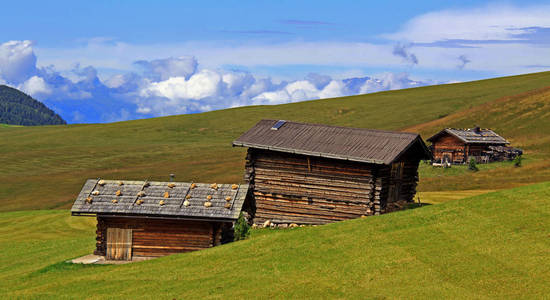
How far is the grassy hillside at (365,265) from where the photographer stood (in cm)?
2072

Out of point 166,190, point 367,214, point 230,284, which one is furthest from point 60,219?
point 230,284

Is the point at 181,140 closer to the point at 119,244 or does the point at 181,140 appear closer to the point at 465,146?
the point at 465,146

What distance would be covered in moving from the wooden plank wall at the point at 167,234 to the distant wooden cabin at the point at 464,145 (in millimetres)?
42906

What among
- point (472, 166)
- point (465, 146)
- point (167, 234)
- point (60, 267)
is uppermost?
point (465, 146)

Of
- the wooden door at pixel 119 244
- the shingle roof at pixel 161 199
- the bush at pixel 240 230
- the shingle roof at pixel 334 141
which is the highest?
the shingle roof at pixel 334 141

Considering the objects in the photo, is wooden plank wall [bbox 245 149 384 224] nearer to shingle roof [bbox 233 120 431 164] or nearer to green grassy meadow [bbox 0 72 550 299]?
shingle roof [bbox 233 120 431 164]

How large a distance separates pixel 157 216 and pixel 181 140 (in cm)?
8609

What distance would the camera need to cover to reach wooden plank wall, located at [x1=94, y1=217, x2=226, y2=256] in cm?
2936

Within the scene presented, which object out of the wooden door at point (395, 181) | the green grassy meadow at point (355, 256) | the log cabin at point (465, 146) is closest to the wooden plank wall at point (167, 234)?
the green grassy meadow at point (355, 256)

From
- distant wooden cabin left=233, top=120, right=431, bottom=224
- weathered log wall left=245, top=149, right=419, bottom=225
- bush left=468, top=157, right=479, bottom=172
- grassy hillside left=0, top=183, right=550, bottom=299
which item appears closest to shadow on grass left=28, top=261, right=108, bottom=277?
grassy hillside left=0, top=183, right=550, bottom=299

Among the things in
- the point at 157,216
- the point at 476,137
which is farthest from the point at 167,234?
the point at 476,137

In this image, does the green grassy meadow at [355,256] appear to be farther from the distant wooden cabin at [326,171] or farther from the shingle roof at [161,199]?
the distant wooden cabin at [326,171]

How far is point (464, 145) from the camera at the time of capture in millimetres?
67875

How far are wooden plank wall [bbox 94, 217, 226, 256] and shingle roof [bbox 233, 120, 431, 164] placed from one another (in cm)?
892
